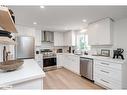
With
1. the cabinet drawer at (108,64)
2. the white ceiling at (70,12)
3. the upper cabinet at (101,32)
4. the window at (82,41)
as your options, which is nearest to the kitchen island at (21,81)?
the white ceiling at (70,12)

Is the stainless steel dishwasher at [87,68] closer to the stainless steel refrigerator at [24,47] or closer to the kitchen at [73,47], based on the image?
the kitchen at [73,47]

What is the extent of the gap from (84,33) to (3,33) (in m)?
4.57

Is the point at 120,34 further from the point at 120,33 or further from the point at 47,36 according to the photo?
the point at 47,36

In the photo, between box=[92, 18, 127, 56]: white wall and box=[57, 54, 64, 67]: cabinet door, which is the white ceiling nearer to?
box=[92, 18, 127, 56]: white wall

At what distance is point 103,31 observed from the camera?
3.56m

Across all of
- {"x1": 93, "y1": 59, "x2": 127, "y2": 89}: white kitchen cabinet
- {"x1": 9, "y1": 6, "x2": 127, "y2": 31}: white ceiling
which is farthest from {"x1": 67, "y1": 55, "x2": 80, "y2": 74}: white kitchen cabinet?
{"x1": 9, "y1": 6, "x2": 127, "y2": 31}: white ceiling

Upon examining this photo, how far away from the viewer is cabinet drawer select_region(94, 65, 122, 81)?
2.62 m

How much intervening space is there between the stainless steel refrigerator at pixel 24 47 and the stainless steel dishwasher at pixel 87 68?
227 centimetres

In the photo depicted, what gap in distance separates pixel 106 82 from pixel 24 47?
3.37m

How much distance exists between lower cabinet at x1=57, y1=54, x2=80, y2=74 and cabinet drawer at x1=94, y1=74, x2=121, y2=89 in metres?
1.24

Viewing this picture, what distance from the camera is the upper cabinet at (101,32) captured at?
3408mm

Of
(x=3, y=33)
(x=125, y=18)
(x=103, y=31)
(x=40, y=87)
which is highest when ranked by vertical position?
(x=125, y=18)
